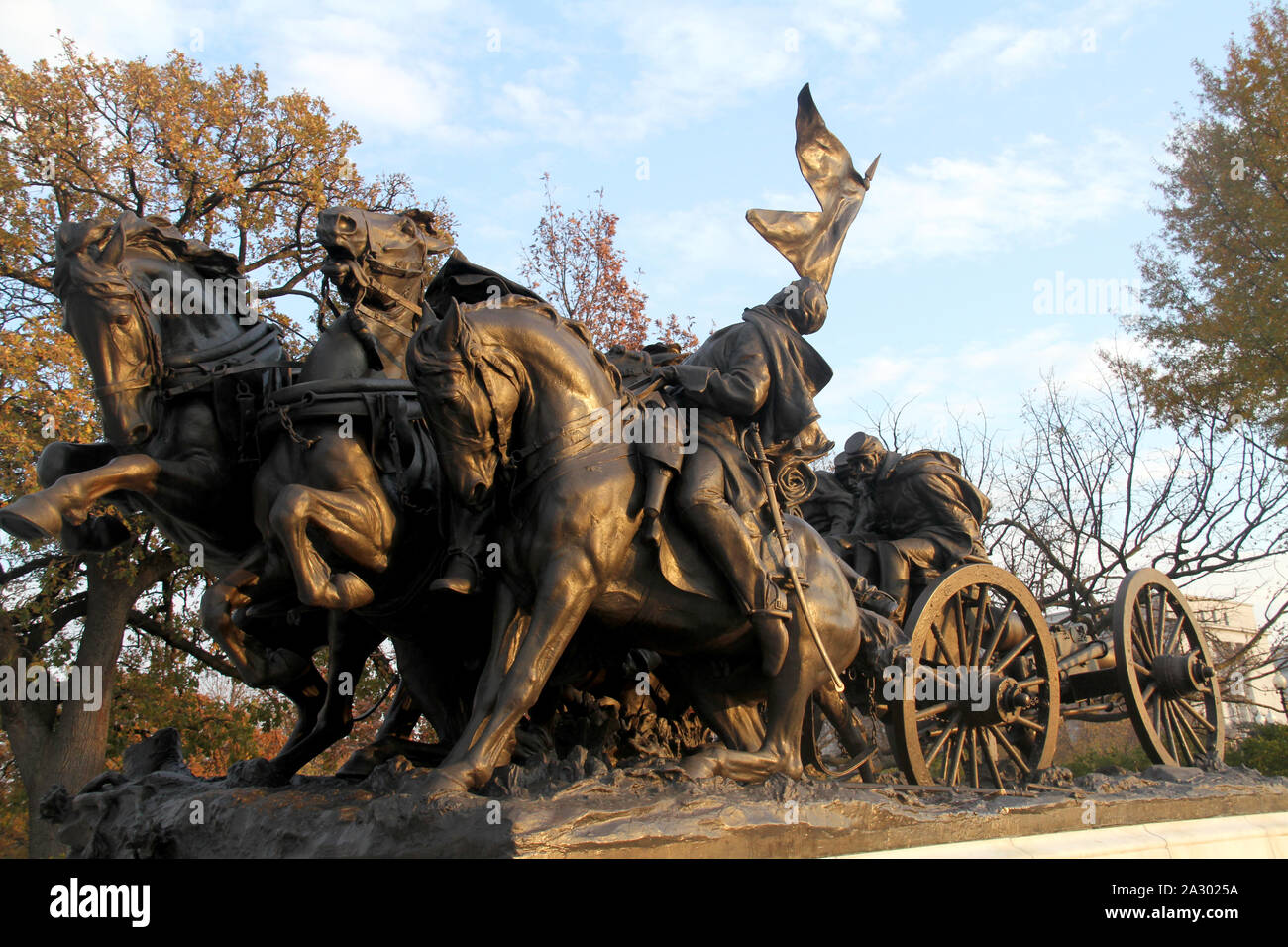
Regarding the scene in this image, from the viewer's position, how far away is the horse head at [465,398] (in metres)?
4.53

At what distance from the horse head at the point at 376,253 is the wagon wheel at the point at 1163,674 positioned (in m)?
5.71

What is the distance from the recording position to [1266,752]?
509 inches

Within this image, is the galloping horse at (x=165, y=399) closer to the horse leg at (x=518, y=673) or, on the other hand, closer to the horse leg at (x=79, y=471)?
the horse leg at (x=79, y=471)

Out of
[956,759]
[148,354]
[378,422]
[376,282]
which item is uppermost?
[376,282]

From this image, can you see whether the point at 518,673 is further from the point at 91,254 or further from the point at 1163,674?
the point at 1163,674

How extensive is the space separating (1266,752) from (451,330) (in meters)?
12.5

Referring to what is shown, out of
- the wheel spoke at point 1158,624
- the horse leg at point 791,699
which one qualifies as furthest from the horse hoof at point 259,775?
the wheel spoke at point 1158,624

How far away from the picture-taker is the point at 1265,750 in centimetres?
1297

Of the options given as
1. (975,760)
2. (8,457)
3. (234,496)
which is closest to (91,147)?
(8,457)

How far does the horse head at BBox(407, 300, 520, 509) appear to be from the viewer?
453 cm

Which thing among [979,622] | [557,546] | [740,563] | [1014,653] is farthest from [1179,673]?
[557,546]

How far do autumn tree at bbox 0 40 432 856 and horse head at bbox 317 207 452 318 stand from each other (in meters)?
6.54

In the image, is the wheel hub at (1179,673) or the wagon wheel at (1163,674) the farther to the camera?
the wheel hub at (1179,673)
